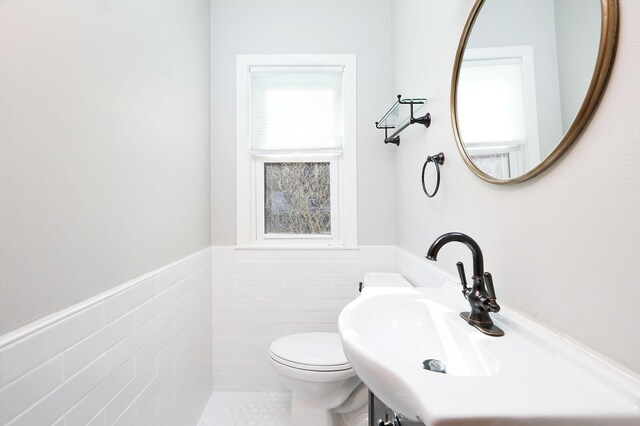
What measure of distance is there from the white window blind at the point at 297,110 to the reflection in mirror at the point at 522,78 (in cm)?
103

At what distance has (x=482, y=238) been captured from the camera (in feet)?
2.73

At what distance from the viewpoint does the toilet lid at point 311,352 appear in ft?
4.13

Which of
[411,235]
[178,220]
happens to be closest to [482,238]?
[411,235]

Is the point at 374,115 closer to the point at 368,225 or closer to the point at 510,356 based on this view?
the point at 368,225

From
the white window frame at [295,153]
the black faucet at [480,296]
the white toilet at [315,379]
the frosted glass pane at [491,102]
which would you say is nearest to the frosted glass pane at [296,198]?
the white window frame at [295,153]

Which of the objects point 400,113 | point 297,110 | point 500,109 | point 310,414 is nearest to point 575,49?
point 500,109

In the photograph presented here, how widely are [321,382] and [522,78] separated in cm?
136

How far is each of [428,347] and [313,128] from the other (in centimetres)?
152

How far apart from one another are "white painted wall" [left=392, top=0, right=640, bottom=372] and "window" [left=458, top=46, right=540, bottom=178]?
75 millimetres

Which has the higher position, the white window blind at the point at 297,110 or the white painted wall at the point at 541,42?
the white window blind at the point at 297,110

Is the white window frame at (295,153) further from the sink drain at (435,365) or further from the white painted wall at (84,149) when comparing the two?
the sink drain at (435,365)

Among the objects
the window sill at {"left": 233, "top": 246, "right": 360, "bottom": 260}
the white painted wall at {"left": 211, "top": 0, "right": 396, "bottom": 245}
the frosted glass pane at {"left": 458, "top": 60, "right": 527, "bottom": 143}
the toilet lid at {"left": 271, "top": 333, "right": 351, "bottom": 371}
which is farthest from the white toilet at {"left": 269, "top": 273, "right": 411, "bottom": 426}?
the frosted glass pane at {"left": 458, "top": 60, "right": 527, "bottom": 143}

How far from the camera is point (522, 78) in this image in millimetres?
676

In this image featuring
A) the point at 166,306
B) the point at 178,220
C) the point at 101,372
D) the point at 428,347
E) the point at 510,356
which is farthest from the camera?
the point at 178,220
